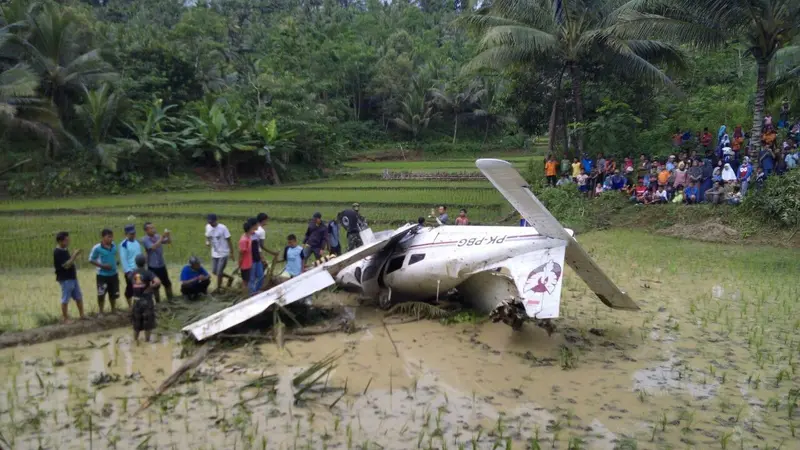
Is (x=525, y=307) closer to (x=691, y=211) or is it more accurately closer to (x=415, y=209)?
(x=691, y=211)

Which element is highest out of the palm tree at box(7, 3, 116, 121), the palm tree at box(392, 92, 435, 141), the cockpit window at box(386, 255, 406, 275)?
the palm tree at box(7, 3, 116, 121)

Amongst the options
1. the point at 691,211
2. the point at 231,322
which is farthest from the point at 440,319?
the point at 691,211

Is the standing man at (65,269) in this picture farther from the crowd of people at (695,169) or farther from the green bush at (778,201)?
the crowd of people at (695,169)

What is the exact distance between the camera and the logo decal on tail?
8359mm

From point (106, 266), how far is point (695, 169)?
16.3 meters

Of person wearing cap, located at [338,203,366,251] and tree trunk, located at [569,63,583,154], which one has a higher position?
tree trunk, located at [569,63,583,154]

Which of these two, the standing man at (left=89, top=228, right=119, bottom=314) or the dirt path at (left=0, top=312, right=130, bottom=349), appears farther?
the standing man at (left=89, top=228, right=119, bottom=314)

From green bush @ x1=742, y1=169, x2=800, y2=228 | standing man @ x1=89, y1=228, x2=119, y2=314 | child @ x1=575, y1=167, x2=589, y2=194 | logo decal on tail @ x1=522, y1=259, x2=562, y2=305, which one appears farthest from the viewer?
child @ x1=575, y1=167, x2=589, y2=194

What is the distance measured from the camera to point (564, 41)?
75.2ft

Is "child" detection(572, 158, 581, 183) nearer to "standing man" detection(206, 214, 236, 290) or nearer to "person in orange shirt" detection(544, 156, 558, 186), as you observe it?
"person in orange shirt" detection(544, 156, 558, 186)

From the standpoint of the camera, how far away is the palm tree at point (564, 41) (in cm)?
2155

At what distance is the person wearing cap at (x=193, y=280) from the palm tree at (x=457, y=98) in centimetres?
3839

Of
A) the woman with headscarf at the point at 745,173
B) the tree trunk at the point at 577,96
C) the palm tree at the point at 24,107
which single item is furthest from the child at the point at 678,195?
the palm tree at the point at 24,107

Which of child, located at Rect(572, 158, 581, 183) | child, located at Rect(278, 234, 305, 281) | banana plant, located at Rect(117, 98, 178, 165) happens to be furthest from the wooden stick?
banana plant, located at Rect(117, 98, 178, 165)
